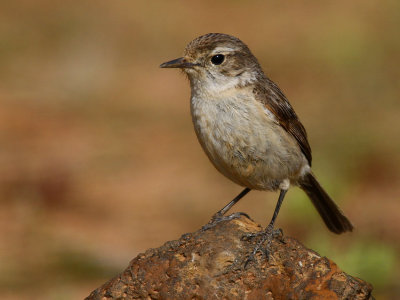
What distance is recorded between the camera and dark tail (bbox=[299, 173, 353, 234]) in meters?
7.57

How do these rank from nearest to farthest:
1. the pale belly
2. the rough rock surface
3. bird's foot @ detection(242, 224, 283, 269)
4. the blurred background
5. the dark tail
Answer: the rough rock surface
bird's foot @ detection(242, 224, 283, 269)
the pale belly
the dark tail
the blurred background

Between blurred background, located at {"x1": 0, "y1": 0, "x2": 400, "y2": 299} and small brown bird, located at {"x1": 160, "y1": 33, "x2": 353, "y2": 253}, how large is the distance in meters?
2.02

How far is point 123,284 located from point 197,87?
77.2 inches

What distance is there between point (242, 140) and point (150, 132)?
6.66m

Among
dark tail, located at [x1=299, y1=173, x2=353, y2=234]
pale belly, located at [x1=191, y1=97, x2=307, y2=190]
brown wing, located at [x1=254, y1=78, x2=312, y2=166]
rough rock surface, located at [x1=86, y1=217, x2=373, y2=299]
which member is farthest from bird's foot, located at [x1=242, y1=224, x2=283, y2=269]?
dark tail, located at [x1=299, y1=173, x2=353, y2=234]

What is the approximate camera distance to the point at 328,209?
767 cm

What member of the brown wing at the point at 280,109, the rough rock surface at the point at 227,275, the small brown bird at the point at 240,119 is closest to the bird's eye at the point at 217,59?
the small brown bird at the point at 240,119

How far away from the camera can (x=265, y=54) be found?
1570 cm

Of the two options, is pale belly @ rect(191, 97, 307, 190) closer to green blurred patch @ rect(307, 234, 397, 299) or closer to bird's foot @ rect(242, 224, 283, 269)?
bird's foot @ rect(242, 224, 283, 269)

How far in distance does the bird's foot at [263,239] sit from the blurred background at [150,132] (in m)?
2.70

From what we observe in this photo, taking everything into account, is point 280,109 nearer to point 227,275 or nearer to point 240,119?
point 240,119

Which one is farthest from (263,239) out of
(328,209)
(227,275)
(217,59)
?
(328,209)

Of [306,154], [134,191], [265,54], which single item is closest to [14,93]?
[134,191]

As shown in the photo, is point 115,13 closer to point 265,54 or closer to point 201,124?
point 265,54
